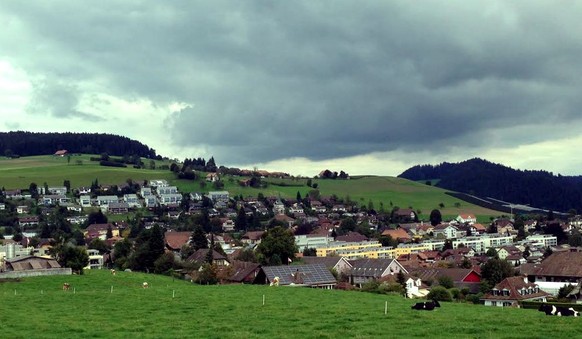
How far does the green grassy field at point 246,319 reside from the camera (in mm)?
23719

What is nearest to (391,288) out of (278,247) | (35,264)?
(278,247)

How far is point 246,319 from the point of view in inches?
1113

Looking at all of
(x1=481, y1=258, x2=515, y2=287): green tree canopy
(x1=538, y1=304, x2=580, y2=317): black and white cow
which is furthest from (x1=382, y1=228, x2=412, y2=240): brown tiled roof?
(x1=538, y1=304, x2=580, y2=317): black and white cow

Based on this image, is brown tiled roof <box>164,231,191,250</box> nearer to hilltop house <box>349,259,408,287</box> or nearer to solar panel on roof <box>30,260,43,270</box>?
hilltop house <box>349,259,408,287</box>

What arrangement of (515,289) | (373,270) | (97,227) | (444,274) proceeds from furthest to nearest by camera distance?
(97,227) < (373,270) < (444,274) < (515,289)

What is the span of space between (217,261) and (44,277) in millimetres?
31704

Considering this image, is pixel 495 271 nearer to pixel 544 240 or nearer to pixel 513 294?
pixel 513 294

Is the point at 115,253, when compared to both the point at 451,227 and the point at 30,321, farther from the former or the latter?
the point at 451,227

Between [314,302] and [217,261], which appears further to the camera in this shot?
[217,261]

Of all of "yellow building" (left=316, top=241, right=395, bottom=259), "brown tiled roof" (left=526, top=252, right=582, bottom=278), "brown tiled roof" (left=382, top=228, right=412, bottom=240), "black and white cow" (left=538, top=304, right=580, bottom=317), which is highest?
"black and white cow" (left=538, top=304, right=580, bottom=317)

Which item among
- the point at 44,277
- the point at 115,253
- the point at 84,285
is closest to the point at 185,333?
the point at 84,285

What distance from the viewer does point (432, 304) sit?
32.5 meters

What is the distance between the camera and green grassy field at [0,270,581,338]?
23.7m

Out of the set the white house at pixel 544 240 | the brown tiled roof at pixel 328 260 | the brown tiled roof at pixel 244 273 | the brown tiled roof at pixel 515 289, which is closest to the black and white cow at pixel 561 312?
the brown tiled roof at pixel 515 289
